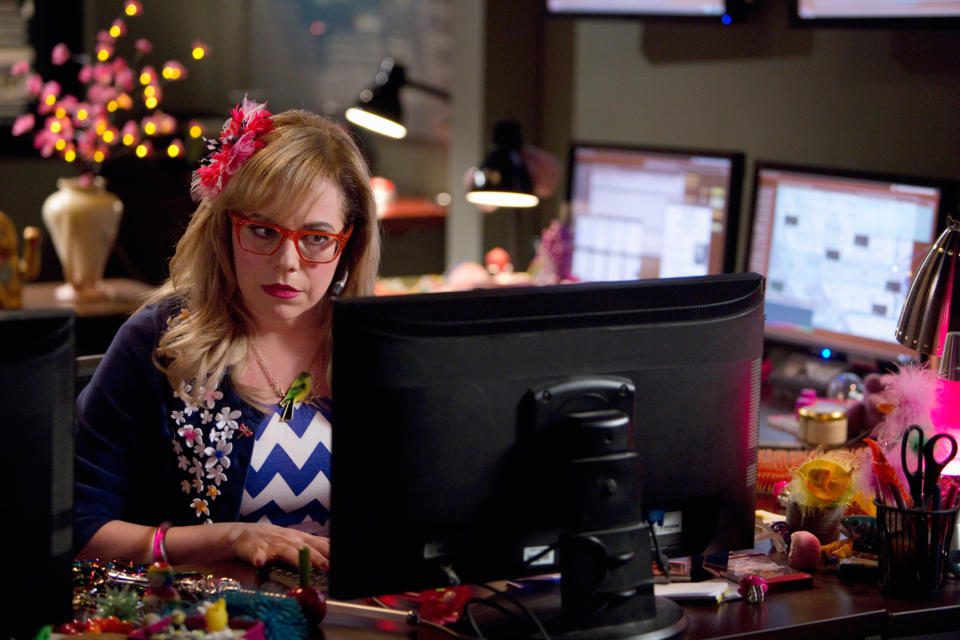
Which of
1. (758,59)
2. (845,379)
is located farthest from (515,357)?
(758,59)

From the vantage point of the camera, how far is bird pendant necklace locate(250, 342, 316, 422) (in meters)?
1.83

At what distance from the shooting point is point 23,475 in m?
1.21

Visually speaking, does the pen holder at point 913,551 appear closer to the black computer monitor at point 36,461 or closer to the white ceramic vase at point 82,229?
the black computer monitor at point 36,461

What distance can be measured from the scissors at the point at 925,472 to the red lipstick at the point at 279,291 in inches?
35.0

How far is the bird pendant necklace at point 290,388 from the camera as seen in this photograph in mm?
1834

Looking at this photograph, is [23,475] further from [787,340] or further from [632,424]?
[787,340]

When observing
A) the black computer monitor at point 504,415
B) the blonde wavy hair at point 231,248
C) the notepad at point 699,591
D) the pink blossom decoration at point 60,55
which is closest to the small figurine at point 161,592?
the black computer monitor at point 504,415

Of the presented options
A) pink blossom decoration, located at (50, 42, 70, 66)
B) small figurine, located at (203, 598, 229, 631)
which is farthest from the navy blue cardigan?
pink blossom decoration, located at (50, 42, 70, 66)

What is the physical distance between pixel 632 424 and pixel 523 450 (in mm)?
139

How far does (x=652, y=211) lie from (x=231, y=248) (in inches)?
54.0

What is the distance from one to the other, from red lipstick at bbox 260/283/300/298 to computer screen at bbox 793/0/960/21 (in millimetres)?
1431

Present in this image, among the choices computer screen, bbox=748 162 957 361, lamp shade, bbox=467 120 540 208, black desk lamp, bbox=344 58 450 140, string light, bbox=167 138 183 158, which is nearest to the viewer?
computer screen, bbox=748 162 957 361

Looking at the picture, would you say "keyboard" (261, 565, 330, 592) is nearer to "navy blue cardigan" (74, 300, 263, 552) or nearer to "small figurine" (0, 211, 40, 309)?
"navy blue cardigan" (74, 300, 263, 552)

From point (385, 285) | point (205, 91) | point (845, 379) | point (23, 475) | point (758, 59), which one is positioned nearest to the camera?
point (23, 475)
